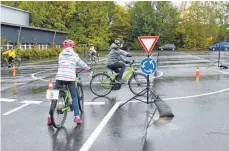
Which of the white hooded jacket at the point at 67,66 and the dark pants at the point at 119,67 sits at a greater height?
the white hooded jacket at the point at 67,66

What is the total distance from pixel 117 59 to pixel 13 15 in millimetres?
40043

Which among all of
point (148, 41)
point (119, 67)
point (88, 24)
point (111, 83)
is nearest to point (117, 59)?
point (119, 67)

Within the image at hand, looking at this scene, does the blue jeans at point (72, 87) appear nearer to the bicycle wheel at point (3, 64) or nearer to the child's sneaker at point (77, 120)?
the child's sneaker at point (77, 120)

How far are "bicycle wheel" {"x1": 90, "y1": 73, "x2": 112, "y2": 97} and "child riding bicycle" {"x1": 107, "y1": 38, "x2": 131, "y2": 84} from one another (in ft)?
1.22

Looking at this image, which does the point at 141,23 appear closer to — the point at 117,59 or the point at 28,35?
the point at 28,35

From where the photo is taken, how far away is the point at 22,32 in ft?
118

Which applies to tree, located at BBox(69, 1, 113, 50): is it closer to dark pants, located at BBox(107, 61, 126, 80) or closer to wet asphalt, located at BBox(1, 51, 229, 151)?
dark pants, located at BBox(107, 61, 126, 80)

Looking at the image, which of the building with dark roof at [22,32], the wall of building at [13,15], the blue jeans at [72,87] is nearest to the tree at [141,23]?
the building with dark roof at [22,32]

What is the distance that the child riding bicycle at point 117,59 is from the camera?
381 inches

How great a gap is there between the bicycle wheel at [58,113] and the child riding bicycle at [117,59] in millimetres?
3660

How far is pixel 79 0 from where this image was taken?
2203 inches

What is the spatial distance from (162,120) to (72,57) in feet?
8.23

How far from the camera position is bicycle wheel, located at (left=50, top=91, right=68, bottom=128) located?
6156 millimetres

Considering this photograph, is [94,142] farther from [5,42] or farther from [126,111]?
[5,42]
